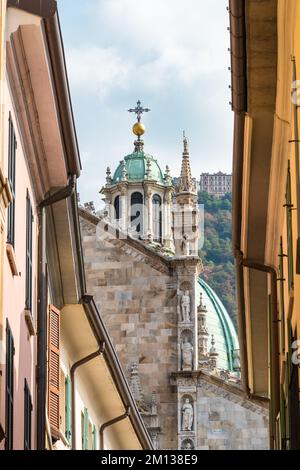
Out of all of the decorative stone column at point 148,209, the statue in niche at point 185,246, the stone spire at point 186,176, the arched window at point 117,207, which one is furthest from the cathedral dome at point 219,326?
the statue in niche at point 185,246

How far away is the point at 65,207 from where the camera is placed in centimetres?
2258

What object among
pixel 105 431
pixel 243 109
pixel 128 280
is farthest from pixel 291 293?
pixel 128 280

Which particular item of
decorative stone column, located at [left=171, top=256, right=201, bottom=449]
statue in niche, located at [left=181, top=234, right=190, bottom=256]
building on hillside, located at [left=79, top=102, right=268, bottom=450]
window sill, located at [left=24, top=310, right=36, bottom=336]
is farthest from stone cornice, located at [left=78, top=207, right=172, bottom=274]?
window sill, located at [left=24, top=310, right=36, bottom=336]

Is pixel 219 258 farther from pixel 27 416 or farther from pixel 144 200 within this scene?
pixel 27 416

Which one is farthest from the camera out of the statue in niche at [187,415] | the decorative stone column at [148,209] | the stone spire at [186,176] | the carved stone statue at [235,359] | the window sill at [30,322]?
the carved stone statue at [235,359]

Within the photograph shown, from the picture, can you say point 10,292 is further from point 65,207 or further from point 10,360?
point 65,207

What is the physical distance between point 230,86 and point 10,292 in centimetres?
332

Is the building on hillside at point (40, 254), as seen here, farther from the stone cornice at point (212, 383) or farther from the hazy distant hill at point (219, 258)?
the hazy distant hill at point (219, 258)

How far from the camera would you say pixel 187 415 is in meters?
51.3

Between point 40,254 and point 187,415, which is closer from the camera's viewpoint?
point 40,254

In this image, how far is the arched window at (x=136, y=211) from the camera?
68.6m

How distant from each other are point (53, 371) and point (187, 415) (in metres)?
28.3

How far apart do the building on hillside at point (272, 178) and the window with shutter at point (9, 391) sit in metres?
2.86

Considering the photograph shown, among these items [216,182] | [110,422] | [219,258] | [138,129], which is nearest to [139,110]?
[138,129]
